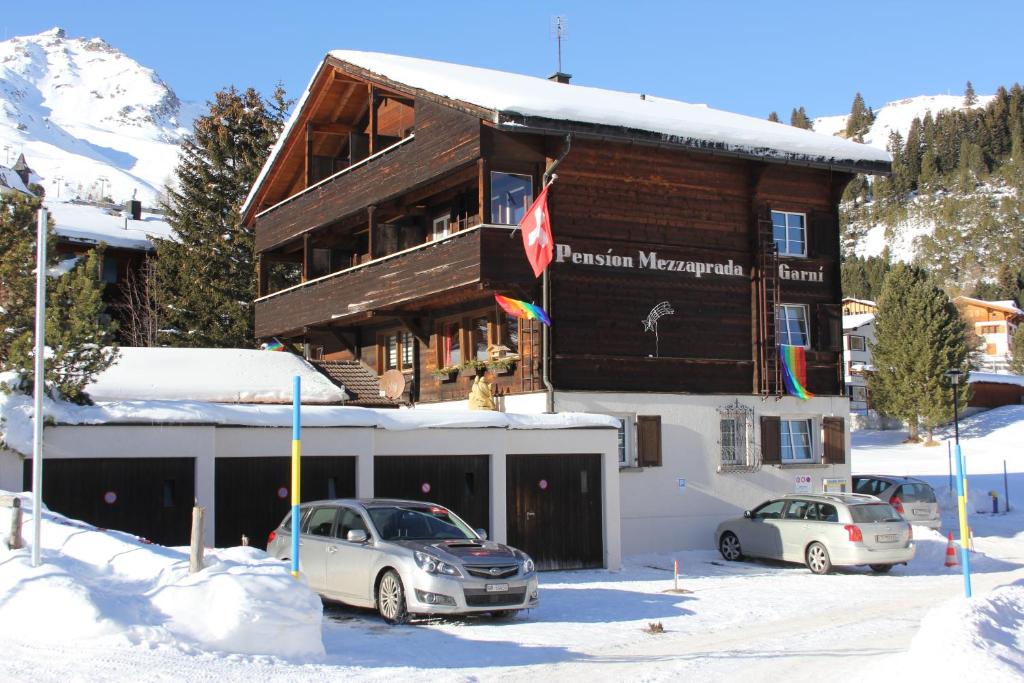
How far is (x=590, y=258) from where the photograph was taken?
26844 mm

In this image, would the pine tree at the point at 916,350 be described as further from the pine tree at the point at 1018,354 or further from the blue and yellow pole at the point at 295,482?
the blue and yellow pole at the point at 295,482

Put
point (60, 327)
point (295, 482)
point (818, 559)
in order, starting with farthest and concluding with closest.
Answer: point (818, 559) → point (60, 327) → point (295, 482)

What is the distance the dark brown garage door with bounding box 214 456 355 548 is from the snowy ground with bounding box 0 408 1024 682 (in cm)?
300

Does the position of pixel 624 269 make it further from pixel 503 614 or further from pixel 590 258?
pixel 503 614

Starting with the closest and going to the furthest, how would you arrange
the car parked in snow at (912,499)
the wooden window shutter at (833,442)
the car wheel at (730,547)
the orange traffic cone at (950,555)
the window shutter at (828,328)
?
the orange traffic cone at (950,555) → the car wheel at (730,547) → the car parked in snow at (912,499) → the wooden window shutter at (833,442) → the window shutter at (828,328)

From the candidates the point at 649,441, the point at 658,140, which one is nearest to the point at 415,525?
the point at 649,441

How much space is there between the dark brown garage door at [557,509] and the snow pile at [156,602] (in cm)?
984

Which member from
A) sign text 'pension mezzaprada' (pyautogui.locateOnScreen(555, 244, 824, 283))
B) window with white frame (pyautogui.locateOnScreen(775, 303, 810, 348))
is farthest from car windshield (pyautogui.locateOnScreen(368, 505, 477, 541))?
window with white frame (pyautogui.locateOnScreen(775, 303, 810, 348))

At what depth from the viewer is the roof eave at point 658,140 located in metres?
25.1

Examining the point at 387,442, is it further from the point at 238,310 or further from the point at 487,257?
the point at 238,310

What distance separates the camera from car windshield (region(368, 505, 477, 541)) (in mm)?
16141

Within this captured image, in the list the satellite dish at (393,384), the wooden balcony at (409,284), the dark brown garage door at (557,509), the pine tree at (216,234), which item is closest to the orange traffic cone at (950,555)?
the dark brown garage door at (557,509)

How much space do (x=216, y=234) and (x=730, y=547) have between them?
26.2 m

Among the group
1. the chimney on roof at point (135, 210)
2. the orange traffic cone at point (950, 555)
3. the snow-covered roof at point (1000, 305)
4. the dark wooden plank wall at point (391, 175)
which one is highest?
the snow-covered roof at point (1000, 305)
